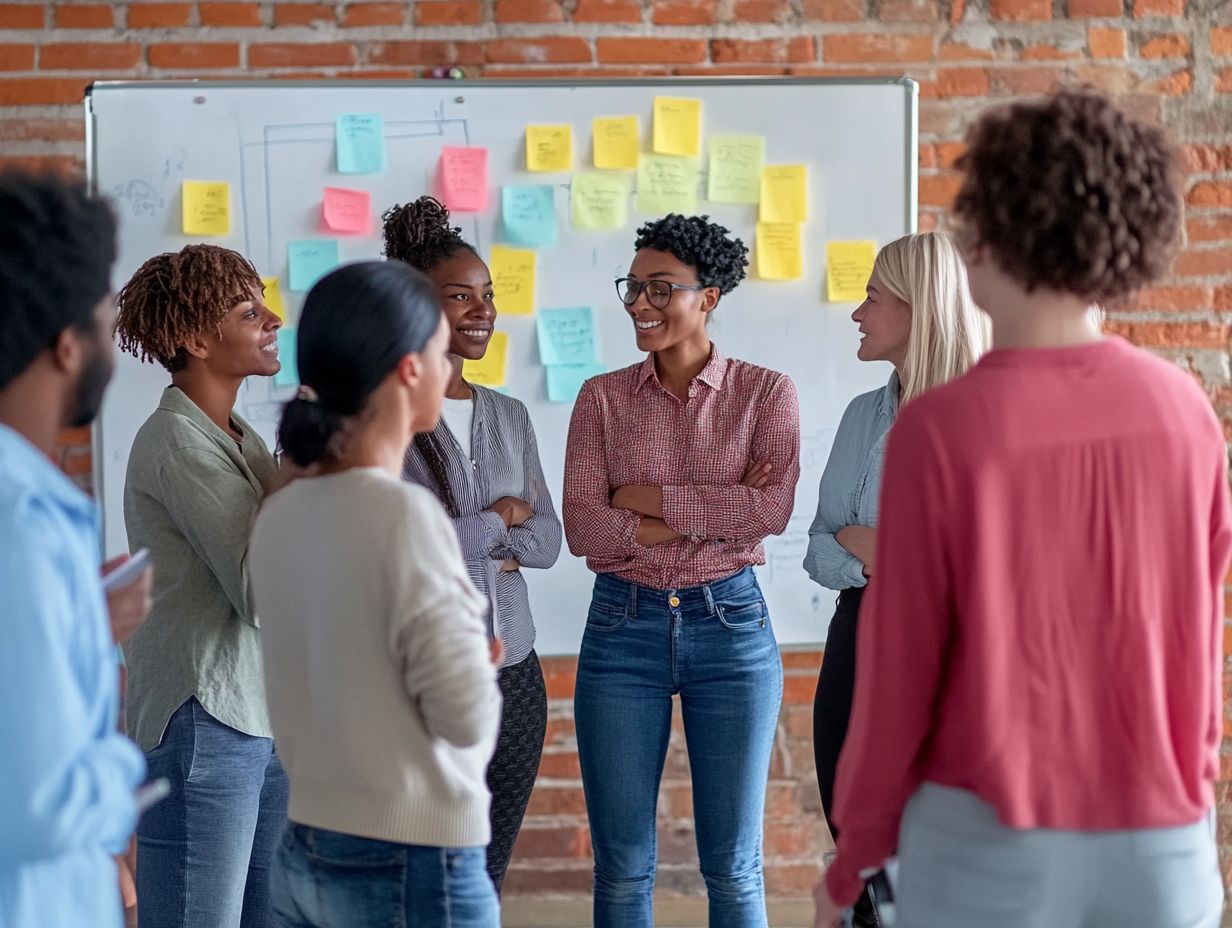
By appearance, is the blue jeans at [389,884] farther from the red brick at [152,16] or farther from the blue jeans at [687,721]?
the red brick at [152,16]

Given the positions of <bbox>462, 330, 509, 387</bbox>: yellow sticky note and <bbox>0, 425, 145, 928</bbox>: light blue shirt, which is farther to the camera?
<bbox>462, 330, 509, 387</bbox>: yellow sticky note

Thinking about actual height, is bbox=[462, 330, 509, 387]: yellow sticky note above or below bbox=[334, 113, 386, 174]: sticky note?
below

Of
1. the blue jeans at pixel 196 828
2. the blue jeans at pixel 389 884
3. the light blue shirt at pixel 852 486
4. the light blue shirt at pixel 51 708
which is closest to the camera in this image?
the light blue shirt at pixel 51 708

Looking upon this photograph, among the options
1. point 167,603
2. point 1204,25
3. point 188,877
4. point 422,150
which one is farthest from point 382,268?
point 1204,25

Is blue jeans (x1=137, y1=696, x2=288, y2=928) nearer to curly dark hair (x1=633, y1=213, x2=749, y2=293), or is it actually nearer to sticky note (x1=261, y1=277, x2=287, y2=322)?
curly dark hair (x1=633, y1=213, x2=749, y2=293)

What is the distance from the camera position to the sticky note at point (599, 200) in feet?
10.3

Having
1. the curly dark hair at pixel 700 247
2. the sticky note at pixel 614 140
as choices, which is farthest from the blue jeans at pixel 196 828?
the sticky note at pixel 614 140

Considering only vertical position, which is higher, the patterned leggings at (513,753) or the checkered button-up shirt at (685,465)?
the checkered button-up shirt at (685,465)

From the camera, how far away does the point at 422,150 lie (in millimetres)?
3133

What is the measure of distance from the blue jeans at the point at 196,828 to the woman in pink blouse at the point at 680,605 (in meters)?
0.70

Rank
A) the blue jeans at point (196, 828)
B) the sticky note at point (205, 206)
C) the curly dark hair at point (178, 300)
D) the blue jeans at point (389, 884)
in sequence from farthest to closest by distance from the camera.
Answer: the sticky note at point (205, 206) < the curly dark hair at point (178, 300) < the blue jeans at point (196, 828) < the blue jeans at point (389, 884)

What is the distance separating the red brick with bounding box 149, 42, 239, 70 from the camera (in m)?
3.13

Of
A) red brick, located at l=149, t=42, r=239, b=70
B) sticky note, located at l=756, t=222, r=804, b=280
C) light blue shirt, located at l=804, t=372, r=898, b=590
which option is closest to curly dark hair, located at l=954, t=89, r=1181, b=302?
light blue shirt, located at l=804, t=372, r=898, b=590

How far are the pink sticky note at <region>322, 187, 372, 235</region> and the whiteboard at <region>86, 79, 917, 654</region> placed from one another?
23 mm
